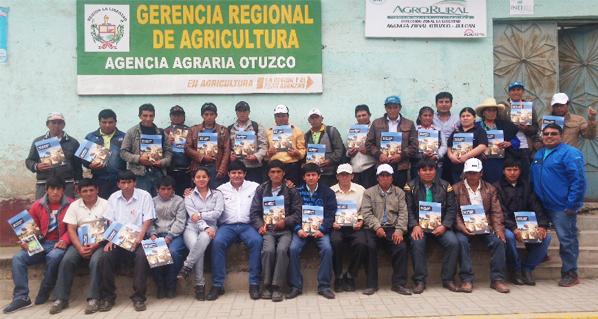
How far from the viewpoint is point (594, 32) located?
8.08m

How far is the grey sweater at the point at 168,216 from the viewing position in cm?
607

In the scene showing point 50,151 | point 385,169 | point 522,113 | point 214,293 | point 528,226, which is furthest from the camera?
point 522,113

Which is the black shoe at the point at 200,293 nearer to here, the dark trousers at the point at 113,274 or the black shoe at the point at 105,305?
the dark trousers at the point at 113,274

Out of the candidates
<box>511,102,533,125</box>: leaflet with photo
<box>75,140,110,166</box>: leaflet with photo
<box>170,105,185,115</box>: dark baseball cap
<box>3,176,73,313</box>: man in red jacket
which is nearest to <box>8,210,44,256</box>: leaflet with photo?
<box>3,176,73,313</box>: man in red jacket

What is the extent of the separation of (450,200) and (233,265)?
113 inches

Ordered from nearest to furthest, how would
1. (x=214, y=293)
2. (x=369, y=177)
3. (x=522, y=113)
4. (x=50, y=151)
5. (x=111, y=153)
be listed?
(x=214, y=293) → (x=50, y=151) → (x=111, y=153) → (x=522, y=113) → (x=369, y=177)

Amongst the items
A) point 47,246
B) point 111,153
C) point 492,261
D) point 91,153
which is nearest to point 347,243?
point 492,261

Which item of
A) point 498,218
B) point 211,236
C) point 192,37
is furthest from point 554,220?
point 192,37

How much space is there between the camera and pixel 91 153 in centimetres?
641

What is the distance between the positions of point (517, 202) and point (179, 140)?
15.0 ft

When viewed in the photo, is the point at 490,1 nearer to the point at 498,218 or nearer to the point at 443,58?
the point at 443,58

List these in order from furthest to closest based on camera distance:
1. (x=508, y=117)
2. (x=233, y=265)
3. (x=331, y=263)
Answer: (x=508, y=117) → (x=233, y=265) → (x=331, y=263)

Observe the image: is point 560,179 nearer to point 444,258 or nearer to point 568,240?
point 568,240

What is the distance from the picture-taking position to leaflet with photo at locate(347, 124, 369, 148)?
685 cm
